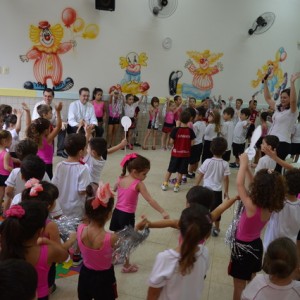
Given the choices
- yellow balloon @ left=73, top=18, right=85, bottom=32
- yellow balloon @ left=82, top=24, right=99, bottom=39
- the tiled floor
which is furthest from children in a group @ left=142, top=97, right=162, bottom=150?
the tiled floor

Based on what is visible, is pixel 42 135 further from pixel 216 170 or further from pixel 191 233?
pixel 191 233

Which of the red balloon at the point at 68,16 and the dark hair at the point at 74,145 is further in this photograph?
the red balloon at the point at 68,16

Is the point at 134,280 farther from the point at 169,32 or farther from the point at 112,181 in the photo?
the point at 169,32

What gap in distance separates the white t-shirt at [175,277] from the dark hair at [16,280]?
53 centimetres

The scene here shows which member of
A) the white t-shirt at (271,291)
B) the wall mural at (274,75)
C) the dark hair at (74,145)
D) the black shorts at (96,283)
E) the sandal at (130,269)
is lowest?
the sandal at (130,269)

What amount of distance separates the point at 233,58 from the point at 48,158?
653 cm

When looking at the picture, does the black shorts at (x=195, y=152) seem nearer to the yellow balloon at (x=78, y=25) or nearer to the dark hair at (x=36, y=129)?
the dark hair at (x=36, y=129)

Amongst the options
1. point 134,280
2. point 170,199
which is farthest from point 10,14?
point 134,280

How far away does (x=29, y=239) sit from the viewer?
4.70 ft

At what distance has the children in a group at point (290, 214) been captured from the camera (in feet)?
7.11

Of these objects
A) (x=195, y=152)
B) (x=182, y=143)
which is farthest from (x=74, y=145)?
(x=195, y=152)

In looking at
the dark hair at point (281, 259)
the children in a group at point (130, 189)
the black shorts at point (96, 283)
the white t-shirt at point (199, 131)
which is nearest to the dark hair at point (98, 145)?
the children in a group at point (130, 189)

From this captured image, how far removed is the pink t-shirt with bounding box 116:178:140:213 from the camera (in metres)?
2.39

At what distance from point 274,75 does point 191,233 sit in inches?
343
